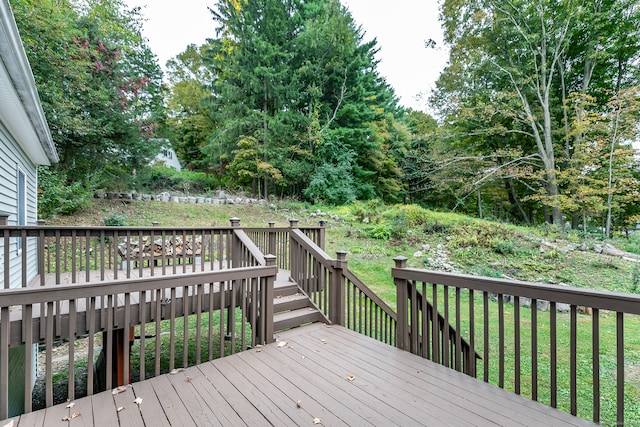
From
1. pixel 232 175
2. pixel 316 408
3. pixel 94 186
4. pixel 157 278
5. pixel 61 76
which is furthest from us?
pixel 232 175

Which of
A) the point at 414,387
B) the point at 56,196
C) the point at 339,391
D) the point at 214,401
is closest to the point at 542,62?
the point at 414,387

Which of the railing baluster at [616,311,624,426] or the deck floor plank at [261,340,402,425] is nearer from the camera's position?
the railing baluster at [616,311,624,426]

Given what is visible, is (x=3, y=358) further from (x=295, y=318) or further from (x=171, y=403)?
(x=295, y=318)

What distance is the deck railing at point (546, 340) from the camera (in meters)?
1.73

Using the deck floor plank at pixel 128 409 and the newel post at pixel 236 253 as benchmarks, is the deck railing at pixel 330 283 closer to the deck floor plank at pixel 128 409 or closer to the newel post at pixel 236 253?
the newel post at pixel 236 253

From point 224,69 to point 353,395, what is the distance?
49.6ft

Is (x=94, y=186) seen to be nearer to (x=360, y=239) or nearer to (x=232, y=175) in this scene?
(x=232, y=175)

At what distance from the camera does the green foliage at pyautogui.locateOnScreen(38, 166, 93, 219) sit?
8055mm

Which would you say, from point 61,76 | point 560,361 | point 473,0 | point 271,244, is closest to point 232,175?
point 61,76

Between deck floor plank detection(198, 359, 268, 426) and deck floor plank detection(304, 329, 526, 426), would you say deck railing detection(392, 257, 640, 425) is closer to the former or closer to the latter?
deck floor plank detection(304, 329, 526, 426)

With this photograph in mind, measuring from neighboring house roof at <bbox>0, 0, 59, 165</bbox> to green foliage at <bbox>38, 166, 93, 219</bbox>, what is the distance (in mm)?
3688

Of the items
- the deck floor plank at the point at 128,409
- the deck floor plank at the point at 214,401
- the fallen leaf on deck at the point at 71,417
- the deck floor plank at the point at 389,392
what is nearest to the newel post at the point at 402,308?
the deck floor plank at the point at 389,392

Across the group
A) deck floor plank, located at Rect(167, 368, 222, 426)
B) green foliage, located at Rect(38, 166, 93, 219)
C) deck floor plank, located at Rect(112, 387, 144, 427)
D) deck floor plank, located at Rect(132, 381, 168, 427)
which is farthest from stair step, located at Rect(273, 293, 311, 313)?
green foliage, located at Rect(38, 166, 93, 219)

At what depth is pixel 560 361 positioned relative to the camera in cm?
403
